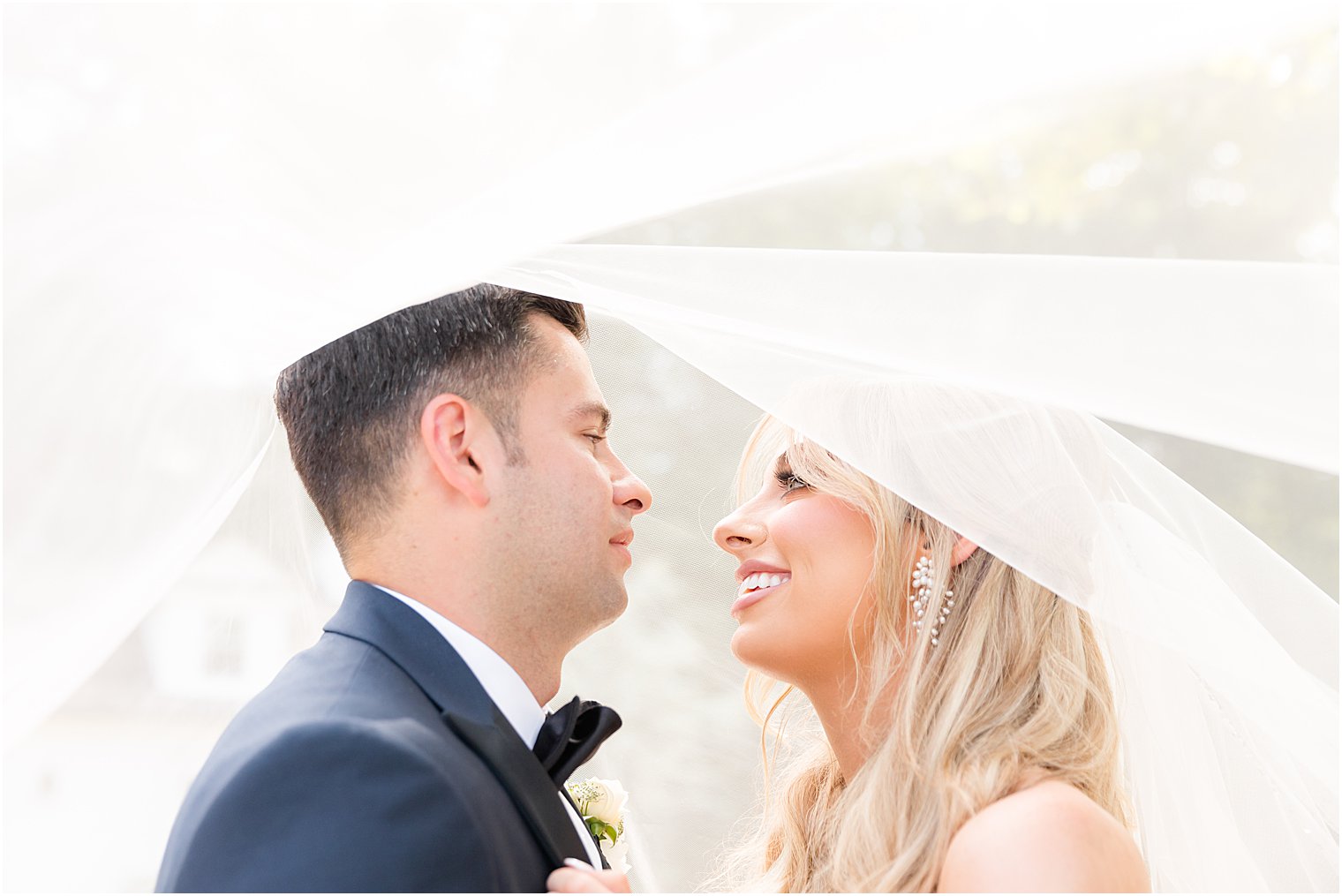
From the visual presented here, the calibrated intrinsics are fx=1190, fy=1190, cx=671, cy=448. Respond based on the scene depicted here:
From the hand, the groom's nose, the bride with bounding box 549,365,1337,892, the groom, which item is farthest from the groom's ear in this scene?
the hand

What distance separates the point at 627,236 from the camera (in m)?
2.62

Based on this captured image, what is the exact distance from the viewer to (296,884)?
6.56 ft

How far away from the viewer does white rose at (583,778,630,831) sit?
3117 mm

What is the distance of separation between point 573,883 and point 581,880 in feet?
0.05

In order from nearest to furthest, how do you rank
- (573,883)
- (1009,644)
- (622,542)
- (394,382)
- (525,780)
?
(573,883) < (525,780) < (394,382) < (622,542) < (1009,644)

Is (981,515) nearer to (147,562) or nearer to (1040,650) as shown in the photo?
(1040,650)

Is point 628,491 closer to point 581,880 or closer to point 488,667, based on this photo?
point 488,667

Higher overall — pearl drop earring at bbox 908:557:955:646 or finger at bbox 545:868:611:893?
pearl drop earring at bbox 908:557:955:646

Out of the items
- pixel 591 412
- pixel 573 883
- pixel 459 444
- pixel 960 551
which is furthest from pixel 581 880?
pixel 960 551

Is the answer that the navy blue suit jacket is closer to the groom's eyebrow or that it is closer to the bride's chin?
the groom's eyebrow

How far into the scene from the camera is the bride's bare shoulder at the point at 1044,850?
2.41 metres

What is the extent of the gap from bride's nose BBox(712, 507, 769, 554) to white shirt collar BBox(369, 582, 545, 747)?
0.86 metres

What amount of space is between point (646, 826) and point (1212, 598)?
77.6 inches

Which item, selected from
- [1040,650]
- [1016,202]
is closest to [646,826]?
[1040,650]
